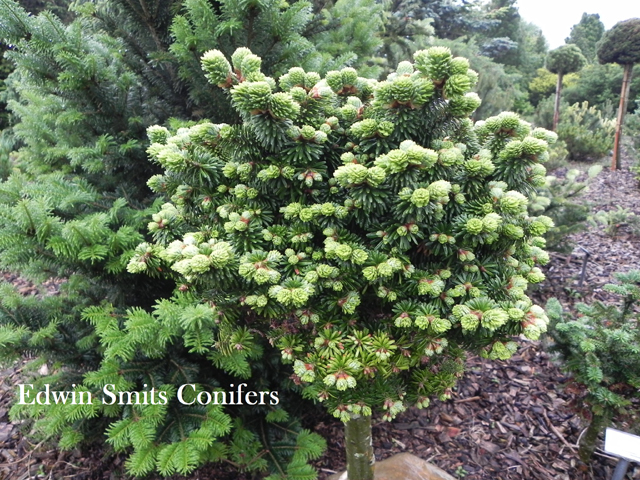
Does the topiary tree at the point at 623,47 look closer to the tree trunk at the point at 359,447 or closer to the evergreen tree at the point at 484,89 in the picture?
the evergreen tree at the point at 484,89

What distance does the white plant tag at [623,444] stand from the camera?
5.81 ft

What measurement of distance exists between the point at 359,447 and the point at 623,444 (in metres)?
1.26

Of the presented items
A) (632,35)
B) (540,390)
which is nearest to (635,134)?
(632,35)

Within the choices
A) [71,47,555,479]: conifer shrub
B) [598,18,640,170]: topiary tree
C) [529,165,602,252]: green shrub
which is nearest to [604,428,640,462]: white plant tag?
[71,47,555,479]: conifer shrub

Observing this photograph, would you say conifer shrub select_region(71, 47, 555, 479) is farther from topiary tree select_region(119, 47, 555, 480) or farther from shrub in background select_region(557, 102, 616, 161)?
shrub in background select_region(557, 102, 616, 161)

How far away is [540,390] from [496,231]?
2.45 m

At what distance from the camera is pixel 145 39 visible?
2.51m

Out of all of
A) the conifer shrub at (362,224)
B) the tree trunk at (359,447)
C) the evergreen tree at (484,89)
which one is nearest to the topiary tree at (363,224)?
the conifer shrub at (362,224)

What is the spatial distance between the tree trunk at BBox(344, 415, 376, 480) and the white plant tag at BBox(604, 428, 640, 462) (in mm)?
1130

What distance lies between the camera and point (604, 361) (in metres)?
2.22

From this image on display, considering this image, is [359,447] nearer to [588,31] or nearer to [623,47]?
[623,47]

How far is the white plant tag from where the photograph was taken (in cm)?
177

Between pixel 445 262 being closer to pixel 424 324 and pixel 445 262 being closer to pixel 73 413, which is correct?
pixel 424 324

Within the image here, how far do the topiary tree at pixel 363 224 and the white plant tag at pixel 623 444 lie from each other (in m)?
1.01
